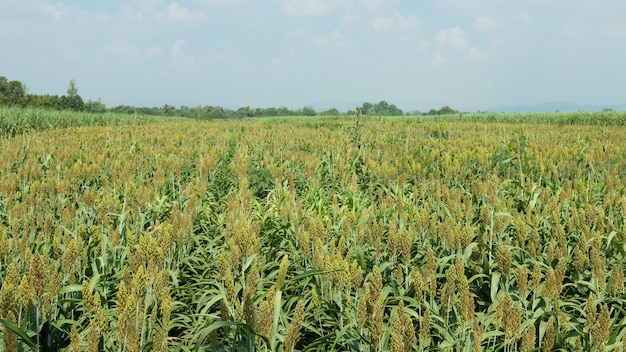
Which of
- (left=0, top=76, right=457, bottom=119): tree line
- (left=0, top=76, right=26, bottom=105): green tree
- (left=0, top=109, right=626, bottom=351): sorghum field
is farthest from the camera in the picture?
(left=0, top=76, right=26, bottom=105): green tree

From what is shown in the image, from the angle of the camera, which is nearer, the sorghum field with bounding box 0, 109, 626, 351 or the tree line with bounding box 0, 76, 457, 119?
the sorghum field with bounding box 0, 109, 626, 351

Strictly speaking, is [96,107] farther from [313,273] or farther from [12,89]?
[313,273]

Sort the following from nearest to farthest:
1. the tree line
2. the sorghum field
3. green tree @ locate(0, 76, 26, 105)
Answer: the sorghum field
the tree line
green tree @ locate(0, 76, 26, 105)

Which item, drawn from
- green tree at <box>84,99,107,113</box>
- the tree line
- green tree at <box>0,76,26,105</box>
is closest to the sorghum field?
the tree line

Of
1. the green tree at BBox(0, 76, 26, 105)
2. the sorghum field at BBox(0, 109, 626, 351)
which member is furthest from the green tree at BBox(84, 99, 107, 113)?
the sorghum field at BBox(0, 109, 626, 351)

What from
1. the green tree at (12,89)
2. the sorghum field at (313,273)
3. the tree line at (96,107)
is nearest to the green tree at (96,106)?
the tree line at (96,107)

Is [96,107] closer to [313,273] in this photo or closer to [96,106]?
[96,106]

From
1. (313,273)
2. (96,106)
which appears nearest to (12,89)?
(96,106)

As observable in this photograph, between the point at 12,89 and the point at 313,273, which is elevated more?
the point at 12,89

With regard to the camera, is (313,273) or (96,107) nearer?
(313,273)

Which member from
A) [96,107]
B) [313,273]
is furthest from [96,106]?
[313,273]

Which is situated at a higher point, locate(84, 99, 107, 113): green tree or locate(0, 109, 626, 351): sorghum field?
locate(84, 99, 107, 113): green tree

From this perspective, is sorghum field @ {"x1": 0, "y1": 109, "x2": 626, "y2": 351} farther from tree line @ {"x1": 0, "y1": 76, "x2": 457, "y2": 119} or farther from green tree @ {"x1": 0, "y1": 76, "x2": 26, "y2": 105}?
green tree @ {"x1": 0, "y1": 76, "x2": 26, "y2": 105}

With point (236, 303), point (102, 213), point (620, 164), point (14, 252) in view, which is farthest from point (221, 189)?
point (620, 164)
